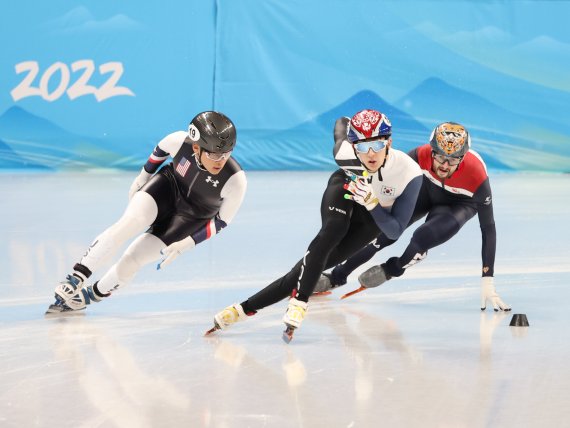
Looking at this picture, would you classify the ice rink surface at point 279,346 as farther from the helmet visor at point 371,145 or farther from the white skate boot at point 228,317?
the helmet visor at point 371,145

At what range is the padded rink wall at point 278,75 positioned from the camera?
12.9 metres

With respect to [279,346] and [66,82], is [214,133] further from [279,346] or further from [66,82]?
[66,82]

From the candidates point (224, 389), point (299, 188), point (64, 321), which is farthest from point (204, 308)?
point (299, 188)

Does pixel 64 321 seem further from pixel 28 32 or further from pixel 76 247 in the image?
pixel 28 32

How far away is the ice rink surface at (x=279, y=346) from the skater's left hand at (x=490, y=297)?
0.07 meters

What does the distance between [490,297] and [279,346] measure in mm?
1315

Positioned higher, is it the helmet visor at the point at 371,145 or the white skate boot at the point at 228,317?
the helmet visor at the point at 371,145

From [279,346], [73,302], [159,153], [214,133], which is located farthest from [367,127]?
[73,302]

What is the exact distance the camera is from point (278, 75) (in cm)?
1324

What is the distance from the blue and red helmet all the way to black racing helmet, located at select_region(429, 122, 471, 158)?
29.0 inches

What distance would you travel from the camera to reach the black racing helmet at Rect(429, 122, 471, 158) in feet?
16.5

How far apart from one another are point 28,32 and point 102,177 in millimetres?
2209

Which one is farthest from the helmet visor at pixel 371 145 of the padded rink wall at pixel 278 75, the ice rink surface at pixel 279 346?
the padded rink wall at pixel 278 75

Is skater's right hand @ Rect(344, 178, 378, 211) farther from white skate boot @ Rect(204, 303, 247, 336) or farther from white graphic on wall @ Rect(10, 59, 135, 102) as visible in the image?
white graphic on wall @ Rect(10, 59, 135, 102)
